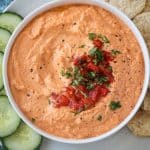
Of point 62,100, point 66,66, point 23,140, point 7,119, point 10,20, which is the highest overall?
point 10,20

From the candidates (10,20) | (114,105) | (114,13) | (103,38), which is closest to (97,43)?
(103,38)

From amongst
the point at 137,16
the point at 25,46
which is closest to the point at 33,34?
the point at 25,46

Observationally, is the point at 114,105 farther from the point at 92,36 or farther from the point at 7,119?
the point at 7,119

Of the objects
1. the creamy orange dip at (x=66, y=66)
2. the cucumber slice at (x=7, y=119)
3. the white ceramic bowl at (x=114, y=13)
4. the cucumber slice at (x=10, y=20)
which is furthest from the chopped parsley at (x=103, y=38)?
the cucumber slice at (x=7, y=119)

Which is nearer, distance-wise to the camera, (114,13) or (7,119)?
(114,13)

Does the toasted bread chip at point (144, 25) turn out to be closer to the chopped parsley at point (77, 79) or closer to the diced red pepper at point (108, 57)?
the diced red pepper at point (108, 57)

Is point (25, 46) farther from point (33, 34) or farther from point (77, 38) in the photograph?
point (77, 38)
